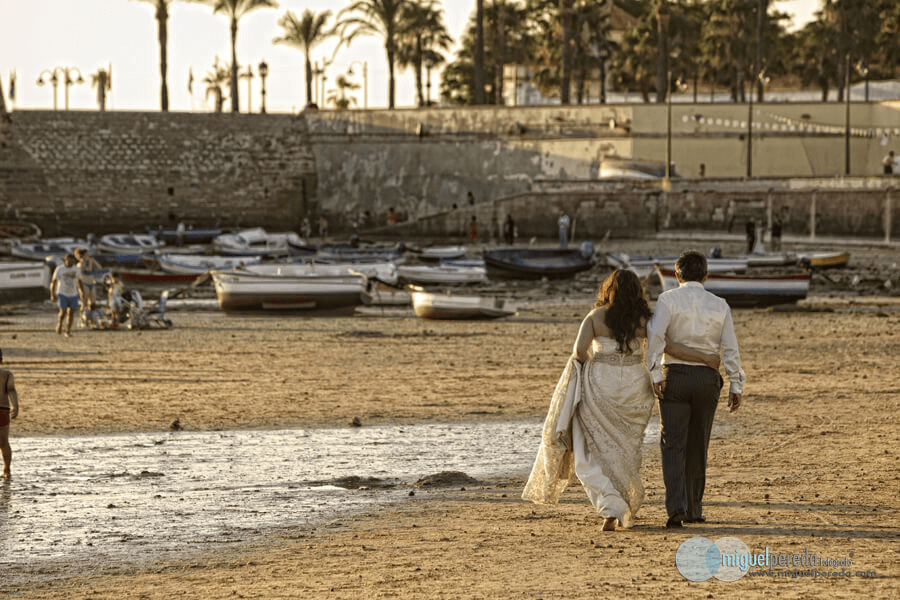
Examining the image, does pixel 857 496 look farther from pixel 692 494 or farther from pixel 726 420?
pixel 726 420

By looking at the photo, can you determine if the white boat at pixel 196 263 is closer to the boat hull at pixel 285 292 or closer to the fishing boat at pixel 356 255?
the fishing boat at pixel 356 255

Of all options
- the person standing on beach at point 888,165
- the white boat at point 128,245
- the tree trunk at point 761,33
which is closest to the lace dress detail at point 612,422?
the white boat at point 128,245

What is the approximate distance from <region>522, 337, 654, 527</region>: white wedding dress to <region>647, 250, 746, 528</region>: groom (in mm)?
156

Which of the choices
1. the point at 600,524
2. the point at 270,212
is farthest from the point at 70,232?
the point at 600,524

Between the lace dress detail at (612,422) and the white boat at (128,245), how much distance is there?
4069cm

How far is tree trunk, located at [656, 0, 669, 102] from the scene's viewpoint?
6162 cm

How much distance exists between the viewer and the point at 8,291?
31.8 m

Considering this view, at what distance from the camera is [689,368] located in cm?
737

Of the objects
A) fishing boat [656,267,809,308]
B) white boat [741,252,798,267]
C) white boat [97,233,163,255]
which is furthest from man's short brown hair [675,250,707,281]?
white boat [97,233,163,255]

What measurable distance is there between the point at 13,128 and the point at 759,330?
4477 cm

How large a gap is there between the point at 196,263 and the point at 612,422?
3264 cm

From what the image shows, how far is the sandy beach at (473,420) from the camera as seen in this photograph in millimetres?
6754

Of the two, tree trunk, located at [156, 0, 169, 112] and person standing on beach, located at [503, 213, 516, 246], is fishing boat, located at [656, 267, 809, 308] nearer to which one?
person standing on beach, located at [503, 213, 516, 246]

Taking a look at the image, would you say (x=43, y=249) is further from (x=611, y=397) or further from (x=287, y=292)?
(x=611, y=397)
